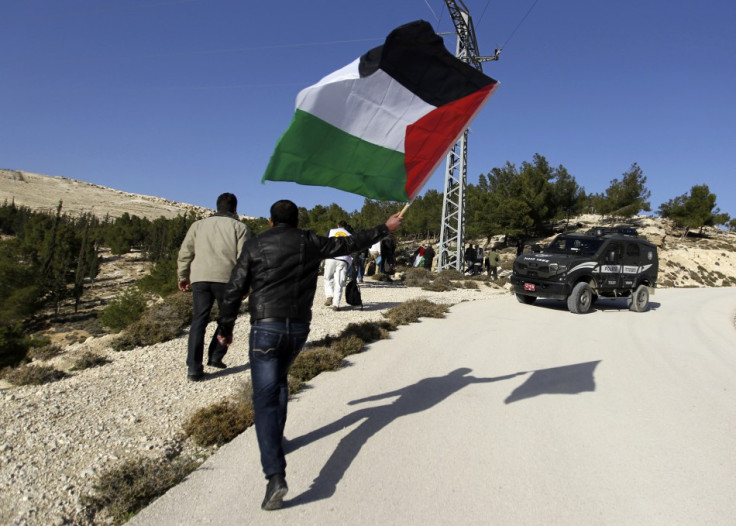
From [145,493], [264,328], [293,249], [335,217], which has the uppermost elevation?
[335,217]

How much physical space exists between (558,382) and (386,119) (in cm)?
386

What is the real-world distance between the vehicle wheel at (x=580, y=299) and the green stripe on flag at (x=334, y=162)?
8.52 meters

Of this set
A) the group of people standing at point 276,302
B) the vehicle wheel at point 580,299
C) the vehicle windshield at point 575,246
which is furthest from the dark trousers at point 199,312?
the vehicle windshield at point 575,246

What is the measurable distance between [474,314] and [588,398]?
5735mm

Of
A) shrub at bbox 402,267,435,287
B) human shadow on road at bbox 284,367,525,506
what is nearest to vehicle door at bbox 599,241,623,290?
shrub at bbox 402,267,435,287

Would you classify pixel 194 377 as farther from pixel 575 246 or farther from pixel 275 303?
pixel 575 246

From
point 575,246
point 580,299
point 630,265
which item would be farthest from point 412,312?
point 630,265

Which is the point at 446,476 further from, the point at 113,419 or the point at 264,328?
the point at 113,419

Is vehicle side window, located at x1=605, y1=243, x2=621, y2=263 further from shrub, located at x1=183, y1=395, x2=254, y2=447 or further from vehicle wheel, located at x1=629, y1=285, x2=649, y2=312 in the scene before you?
shrub, located at x1=183, y1=395, x2=254, y2=447

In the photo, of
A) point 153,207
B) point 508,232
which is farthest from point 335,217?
point 153,207

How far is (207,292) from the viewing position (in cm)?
525

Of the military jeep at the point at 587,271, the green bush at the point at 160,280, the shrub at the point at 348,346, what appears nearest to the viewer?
the shrub at the point at 348,346

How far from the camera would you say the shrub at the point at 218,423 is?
3928 millimetres

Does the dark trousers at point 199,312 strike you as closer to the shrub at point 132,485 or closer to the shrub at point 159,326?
the shrub at point 132,485
